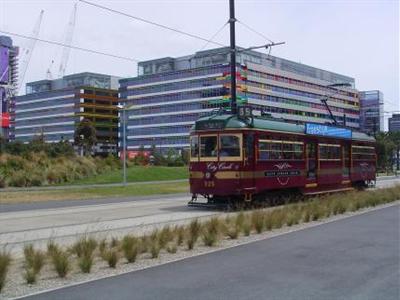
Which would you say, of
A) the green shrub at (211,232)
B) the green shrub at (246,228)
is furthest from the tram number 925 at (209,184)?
the green shrub at (211,232)

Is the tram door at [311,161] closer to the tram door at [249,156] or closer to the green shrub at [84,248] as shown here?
the tram door at [249,156]

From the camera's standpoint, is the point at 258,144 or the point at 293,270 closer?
the point at 293,270

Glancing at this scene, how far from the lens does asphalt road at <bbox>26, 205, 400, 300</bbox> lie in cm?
781

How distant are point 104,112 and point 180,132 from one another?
115 feet

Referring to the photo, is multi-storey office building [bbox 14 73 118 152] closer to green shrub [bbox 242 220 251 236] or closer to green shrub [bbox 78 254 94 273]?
green shrub [bbox 242 220 251 236]

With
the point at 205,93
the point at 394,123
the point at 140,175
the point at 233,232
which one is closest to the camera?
the point at 233,232

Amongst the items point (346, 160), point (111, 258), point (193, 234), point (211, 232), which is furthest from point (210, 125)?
point (111, 258)

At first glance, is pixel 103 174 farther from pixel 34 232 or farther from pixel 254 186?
pixel 34 232

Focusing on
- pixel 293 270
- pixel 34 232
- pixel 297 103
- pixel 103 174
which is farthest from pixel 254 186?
pixel 297 103

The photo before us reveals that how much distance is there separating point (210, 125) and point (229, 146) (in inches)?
44.7

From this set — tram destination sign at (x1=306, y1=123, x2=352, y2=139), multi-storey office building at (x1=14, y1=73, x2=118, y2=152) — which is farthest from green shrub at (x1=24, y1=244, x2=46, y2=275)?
multi-storey office building at (x1=14, y1=73, x2=118, y2=152)

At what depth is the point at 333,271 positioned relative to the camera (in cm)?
939

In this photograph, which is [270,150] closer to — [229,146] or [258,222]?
[229,146]

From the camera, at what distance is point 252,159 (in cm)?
2144
